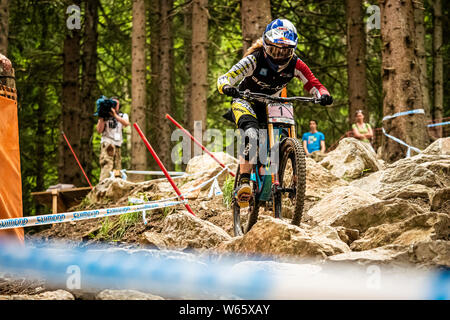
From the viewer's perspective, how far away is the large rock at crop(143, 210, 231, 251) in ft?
16.6

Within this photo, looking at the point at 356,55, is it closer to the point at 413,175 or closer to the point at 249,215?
the point at 413,175

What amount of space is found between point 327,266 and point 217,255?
1365mm

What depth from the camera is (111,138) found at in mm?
10117

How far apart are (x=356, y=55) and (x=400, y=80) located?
4763mm

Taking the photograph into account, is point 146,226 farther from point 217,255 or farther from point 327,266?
point 327,266

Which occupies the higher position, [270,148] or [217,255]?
[270,148]

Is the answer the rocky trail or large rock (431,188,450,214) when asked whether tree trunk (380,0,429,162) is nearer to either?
the rocky trail

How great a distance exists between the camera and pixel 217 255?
4.40 m

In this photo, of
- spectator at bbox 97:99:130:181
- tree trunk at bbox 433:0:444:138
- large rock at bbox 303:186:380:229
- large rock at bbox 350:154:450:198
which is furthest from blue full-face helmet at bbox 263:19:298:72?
tree trunk at bbox 433:0:444:138

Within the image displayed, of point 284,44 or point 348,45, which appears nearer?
point 284,44

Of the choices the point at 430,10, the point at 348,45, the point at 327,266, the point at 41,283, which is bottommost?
the point at 41,283

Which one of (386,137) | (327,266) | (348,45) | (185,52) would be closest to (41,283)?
(327,266)

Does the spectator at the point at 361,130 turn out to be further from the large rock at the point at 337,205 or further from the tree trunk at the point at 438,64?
the large rock at the point at 337,205
